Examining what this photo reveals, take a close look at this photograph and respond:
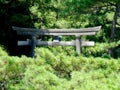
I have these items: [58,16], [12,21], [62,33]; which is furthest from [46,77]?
[58,16]

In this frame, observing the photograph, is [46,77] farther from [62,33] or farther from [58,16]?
[58,16]

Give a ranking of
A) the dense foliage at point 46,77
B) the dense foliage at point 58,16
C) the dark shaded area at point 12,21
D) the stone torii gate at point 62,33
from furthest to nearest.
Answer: the dark shaded area at point 12,21 < the dense foliage at point 58,16 < the stone torii gate at point 62,33 < the dense foliage at point 46,77

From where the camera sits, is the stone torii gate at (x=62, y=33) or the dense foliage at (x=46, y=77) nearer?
the dense foliage at (x=46, y=77)

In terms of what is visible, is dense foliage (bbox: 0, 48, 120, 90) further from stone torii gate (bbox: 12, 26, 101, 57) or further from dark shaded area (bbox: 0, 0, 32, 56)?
dark shaded area (bbox: 0, 0, 32, 56)

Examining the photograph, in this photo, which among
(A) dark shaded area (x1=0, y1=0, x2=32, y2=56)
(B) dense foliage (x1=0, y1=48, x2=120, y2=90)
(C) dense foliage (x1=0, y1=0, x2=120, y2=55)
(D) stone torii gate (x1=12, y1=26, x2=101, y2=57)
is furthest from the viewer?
(A) dark shaded area (x1=0, y1=0, x2=32, y2=56)

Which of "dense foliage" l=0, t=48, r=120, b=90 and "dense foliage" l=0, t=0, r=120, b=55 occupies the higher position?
"dense foliage" l=0, t=48, r=120, b=90

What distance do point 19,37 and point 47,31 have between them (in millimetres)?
2663

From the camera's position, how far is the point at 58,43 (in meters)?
11.5

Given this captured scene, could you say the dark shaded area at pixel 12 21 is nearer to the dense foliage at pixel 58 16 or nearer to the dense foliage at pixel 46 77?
the dense foliage at pixel 58 16

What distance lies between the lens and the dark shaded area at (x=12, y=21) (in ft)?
41.3

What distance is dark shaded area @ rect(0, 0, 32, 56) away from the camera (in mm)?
12586

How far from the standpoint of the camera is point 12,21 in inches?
506

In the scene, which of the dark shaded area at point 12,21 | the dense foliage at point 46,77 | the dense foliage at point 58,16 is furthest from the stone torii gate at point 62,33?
the dense foliage at point 46,77

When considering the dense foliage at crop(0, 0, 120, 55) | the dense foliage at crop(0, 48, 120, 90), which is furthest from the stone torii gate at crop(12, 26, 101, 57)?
the dense foliage at crop(0, 48, 120, 90)
